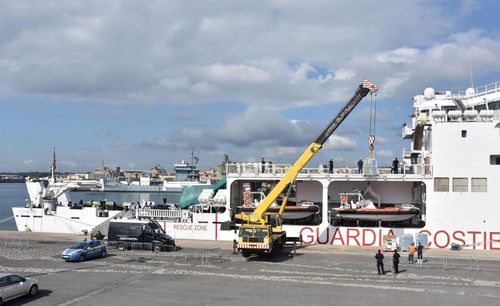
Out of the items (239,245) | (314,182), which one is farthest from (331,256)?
(314,182)

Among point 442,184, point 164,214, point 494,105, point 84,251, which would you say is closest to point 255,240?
point 84,251

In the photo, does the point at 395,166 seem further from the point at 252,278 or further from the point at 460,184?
the point at 252,278

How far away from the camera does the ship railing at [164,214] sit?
38.9 metres

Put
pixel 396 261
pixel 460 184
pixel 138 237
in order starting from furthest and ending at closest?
pixel 460 184
pixel 138 237
pixel 396 261

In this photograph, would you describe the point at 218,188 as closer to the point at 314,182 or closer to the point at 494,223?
the point at 314,182

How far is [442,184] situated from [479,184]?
2.47 metres

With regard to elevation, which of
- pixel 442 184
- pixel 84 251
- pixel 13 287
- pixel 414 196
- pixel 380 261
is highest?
pixel 442 184

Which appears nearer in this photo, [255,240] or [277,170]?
[255,240]

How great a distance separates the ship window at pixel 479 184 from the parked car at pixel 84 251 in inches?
1006

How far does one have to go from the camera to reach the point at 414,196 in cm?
3875

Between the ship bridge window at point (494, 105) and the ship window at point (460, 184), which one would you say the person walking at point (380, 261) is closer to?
the ship window at point (460, 184)

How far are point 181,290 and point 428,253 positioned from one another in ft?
63.6

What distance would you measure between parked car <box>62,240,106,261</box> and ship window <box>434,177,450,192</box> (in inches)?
921

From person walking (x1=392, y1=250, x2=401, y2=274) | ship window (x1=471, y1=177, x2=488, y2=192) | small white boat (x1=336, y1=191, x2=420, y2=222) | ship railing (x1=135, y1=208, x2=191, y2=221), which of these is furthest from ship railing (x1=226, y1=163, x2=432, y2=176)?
person walking (x1=392, y1=250, x2=401, y2=274)
